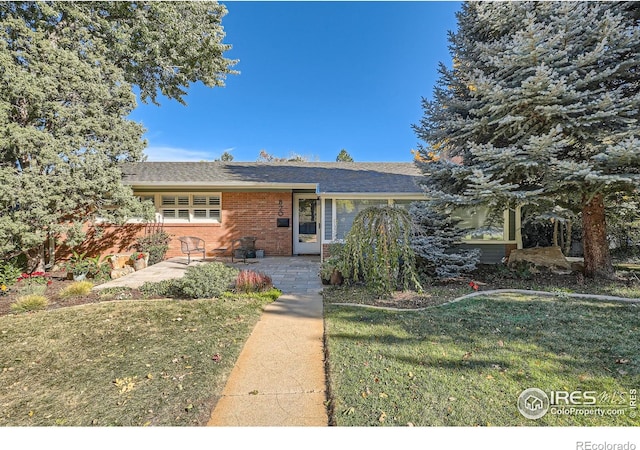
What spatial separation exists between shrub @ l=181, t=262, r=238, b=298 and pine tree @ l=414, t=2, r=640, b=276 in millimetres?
4869

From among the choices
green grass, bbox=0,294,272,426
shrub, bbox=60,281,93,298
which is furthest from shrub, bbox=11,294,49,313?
shrub, bbox=60,281,93,298

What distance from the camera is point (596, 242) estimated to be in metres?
6.56

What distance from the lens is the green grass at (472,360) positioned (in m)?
2.23

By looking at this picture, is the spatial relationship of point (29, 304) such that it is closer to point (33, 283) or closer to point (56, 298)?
point (56, 298)

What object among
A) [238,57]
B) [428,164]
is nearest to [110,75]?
[238,57]

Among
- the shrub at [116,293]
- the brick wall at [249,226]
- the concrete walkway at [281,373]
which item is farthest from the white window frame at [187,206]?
Answer: the concrete walkway at [281,373]

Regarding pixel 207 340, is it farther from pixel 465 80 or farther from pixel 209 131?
pixel 209 131

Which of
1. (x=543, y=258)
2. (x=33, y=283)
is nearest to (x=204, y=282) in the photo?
(x=33, y=283)

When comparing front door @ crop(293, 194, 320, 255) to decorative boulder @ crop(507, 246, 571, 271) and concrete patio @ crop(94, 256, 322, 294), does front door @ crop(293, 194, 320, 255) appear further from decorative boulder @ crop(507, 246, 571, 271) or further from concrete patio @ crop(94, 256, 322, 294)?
decorative boulder @ crop(507, 246, 571, 271)

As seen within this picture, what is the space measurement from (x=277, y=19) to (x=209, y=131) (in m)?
11.4

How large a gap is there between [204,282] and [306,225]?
6.12 m

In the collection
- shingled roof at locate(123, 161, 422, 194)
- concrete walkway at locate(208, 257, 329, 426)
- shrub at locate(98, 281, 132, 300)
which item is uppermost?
shingled roof at locate(123, 161, 422, 194)

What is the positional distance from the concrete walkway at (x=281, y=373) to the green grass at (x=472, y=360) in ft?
0.63

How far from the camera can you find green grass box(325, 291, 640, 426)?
223cm
